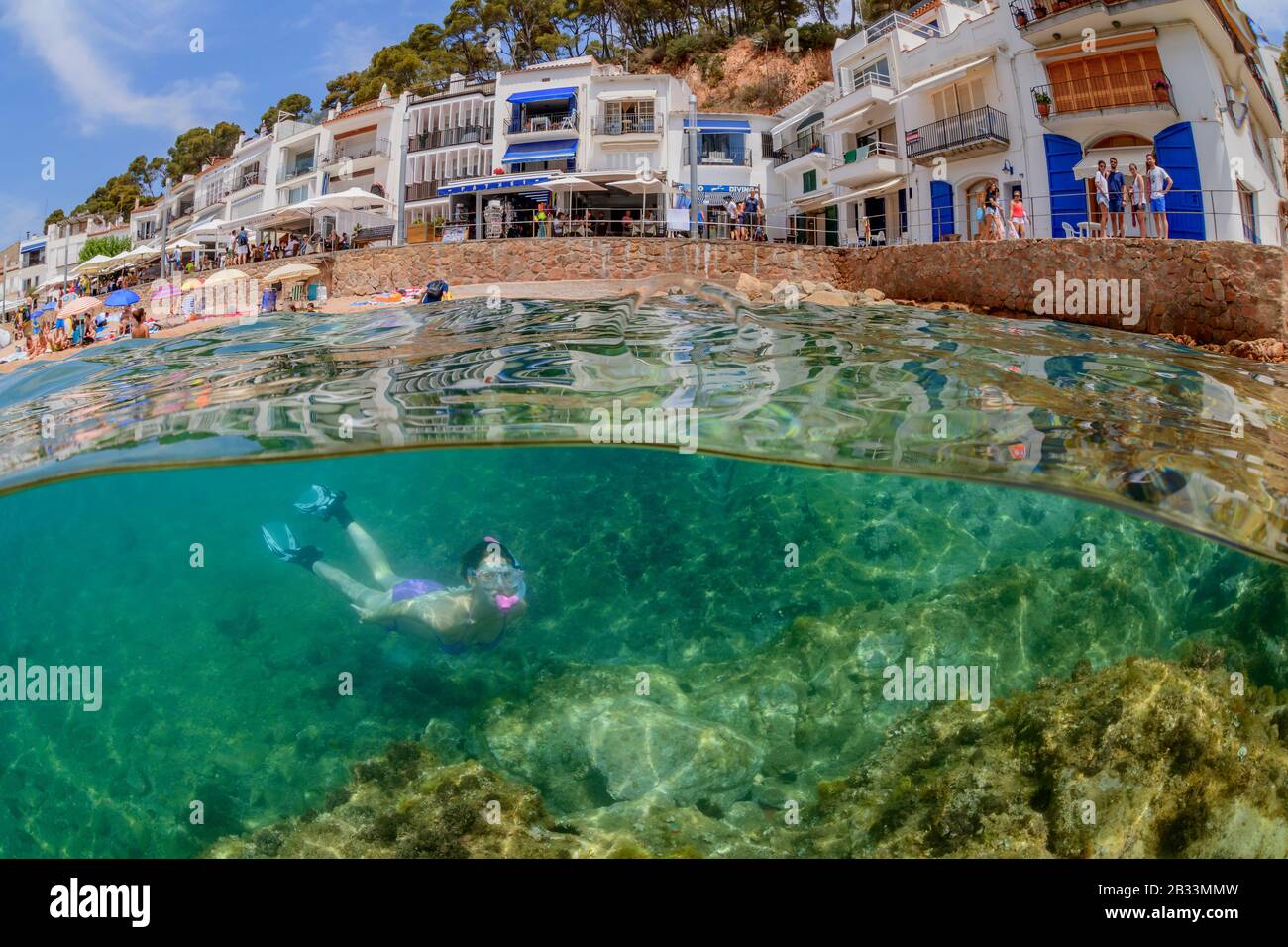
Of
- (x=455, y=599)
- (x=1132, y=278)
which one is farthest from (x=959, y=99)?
(x=455, y=599)

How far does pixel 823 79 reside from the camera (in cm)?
5012

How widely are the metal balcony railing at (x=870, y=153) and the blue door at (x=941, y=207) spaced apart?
9.27 feet

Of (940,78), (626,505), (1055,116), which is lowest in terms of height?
(626,505)

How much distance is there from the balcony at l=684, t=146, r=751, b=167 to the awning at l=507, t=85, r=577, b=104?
23.2 feet

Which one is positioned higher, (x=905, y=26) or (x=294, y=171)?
(x=294, y=171)

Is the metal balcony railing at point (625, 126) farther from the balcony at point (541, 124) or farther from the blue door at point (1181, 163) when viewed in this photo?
the blue door at point (1181, 163)

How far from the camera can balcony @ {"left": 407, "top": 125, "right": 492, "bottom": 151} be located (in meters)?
44.4

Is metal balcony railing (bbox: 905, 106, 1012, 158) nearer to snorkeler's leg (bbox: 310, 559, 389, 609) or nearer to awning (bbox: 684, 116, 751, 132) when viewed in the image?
awning (bbox: 684, 116, 751, 132)

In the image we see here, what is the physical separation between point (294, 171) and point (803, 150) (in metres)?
33.3

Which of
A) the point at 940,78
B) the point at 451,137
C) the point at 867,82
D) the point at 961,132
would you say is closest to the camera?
the point at 961,132

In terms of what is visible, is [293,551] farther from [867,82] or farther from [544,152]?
[544,152]

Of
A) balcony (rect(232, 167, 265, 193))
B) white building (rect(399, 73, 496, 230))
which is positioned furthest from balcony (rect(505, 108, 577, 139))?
balcony (rect(232, 167, 265, 193))

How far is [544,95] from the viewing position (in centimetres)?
4366

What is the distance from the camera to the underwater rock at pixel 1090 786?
7.19 meters
